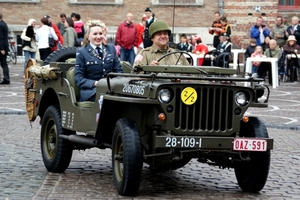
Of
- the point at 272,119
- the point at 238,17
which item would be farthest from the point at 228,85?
the point at 238,17

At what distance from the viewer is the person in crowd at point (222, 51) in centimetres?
2791

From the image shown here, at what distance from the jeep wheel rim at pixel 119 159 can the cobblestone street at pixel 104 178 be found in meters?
0.18

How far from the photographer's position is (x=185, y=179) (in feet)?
32.4

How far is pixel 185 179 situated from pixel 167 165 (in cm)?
97

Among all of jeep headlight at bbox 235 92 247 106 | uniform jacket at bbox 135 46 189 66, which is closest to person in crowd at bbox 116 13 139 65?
uniform jacket at bbox 135 46 189 66

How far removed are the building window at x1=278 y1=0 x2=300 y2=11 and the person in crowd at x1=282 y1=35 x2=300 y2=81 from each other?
21.8 feet

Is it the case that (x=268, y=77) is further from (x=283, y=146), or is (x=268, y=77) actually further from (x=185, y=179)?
(x=185, y=179)

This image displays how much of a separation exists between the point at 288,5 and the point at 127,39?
35.7 feet

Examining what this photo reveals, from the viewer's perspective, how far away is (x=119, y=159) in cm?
869

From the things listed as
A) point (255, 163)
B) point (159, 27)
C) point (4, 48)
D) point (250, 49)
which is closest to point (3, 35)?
point (4, 48)

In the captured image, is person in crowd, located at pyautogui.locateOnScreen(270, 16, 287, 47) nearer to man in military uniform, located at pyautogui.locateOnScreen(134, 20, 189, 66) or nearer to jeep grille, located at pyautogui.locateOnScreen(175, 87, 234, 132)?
man in military uniform, located at pyautogui.locateOnScreen(134, 20, 189, 66)

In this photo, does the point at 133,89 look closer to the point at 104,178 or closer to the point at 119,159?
the point at 119,159

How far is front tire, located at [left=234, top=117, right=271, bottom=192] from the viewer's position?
870 cm

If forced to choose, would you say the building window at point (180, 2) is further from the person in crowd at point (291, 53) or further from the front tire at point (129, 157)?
the front tire at point (129, 157)
